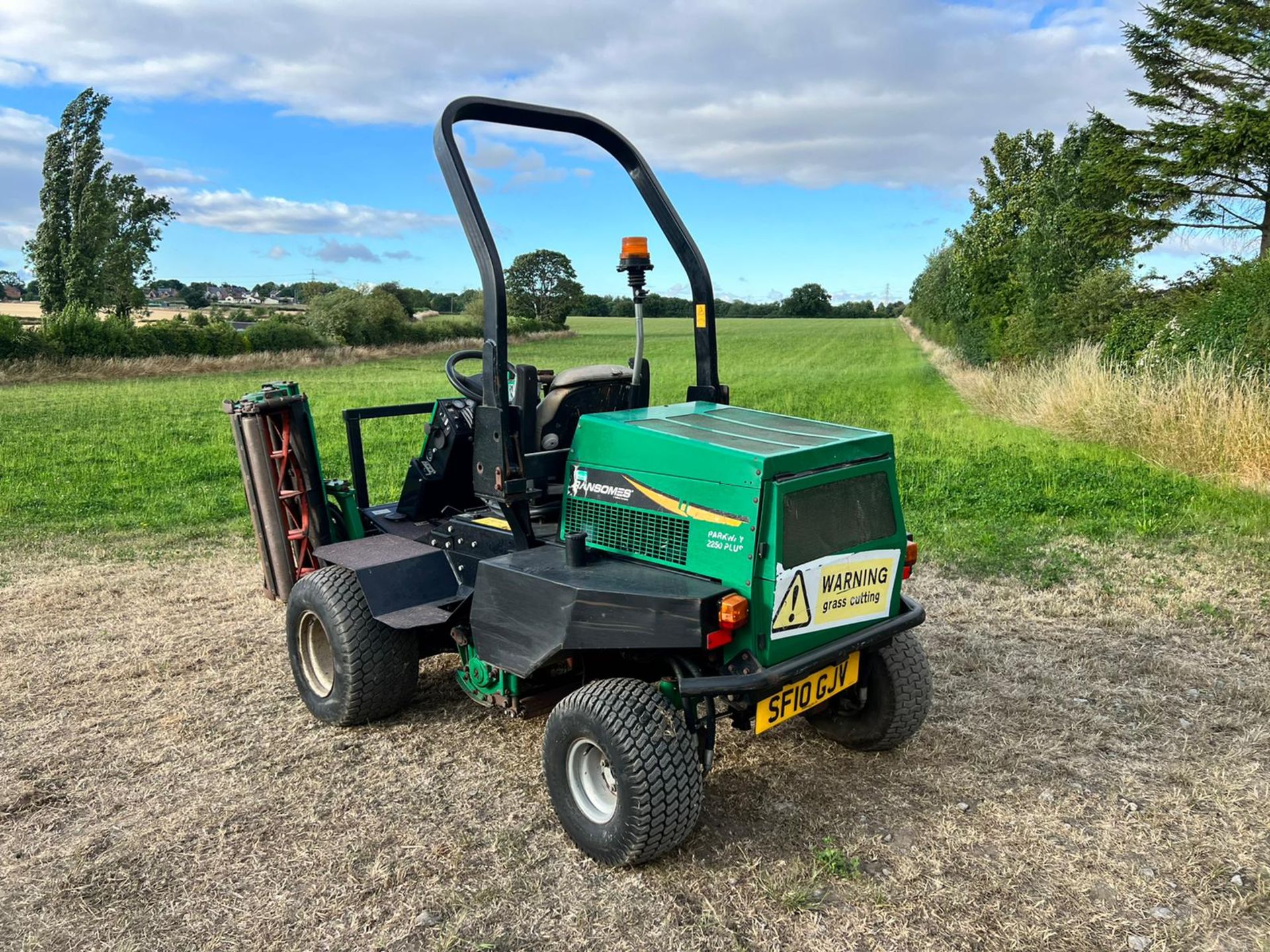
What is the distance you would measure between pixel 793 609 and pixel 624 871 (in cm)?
111

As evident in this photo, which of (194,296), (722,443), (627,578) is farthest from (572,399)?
(194,296)

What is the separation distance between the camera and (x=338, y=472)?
11242 millimetres

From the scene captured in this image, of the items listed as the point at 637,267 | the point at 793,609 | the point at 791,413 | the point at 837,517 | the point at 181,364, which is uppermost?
the point at 637,267

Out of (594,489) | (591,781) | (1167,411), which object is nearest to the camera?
(591,781)

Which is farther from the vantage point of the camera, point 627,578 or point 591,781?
point 591,781

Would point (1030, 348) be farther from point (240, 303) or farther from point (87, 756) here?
point (240, 303)

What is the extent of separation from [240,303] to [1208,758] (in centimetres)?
5044

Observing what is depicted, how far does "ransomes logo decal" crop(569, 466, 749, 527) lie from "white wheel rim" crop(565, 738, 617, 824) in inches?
35.7

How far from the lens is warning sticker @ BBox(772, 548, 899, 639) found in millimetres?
3273

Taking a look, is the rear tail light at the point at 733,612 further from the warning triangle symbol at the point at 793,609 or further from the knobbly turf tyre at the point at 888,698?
the knobbly turf tyre at the point at 888,698

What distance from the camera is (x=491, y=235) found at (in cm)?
377

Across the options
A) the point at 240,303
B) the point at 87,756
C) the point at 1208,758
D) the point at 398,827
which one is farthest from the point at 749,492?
the point at 240,303

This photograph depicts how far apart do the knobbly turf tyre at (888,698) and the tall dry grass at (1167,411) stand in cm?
740

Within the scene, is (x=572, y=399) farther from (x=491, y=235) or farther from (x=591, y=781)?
(x=591, y=781)
